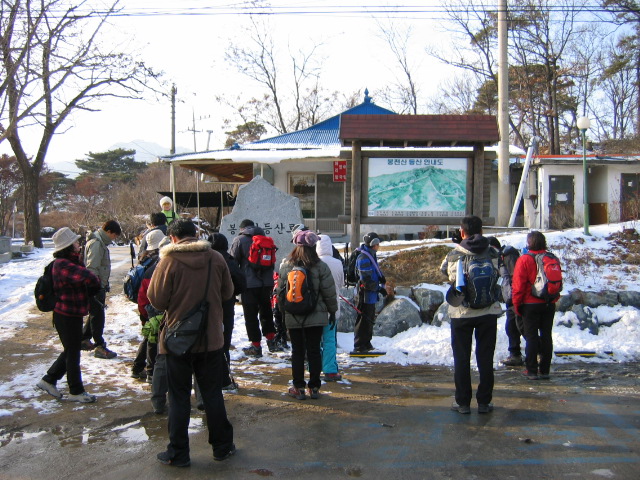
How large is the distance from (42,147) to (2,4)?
8.53 meters

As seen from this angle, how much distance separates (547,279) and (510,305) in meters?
0.87

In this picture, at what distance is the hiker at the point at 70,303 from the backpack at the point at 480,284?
341 centimetres

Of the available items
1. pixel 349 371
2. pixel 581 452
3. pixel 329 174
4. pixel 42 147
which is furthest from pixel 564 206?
pixel 42 147

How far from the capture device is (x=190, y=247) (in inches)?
157

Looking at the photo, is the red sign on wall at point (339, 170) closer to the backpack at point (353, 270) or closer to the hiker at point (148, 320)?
the backpack at point (353, 270)

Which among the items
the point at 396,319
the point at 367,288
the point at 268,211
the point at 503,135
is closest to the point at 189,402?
the point at 367,288

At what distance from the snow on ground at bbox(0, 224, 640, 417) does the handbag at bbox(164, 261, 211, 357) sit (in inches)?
73.5

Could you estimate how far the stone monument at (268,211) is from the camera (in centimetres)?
965

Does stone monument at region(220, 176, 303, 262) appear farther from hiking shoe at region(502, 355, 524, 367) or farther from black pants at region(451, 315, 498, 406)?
black pants at region(451, 315, 498, 406)

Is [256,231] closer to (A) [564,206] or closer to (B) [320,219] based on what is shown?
(B) [320,219]

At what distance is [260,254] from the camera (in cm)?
688

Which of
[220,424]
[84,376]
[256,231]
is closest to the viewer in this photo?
[220,424]

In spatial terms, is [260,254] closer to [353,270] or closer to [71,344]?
[353,270]

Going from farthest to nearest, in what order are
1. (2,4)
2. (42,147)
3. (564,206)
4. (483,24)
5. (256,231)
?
(483,24) < (42,147) < (564,206) < (2,4) < (256,231)
